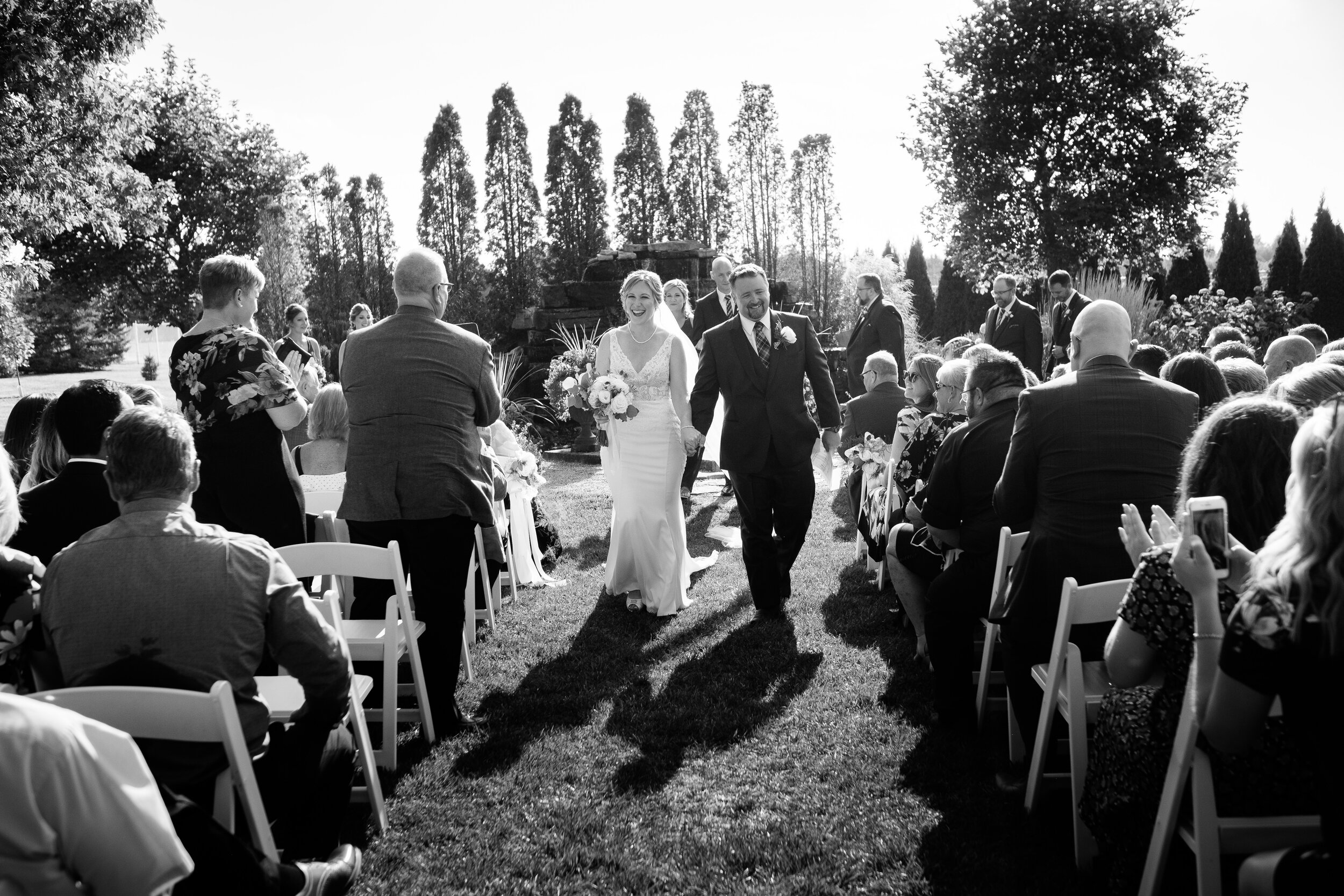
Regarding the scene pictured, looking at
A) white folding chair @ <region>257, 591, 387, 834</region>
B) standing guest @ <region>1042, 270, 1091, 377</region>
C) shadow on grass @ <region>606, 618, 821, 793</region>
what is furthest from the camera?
standing guest @ <region>1042, 270, 1091, 377</region>

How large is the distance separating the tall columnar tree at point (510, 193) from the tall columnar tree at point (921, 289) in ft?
54.9

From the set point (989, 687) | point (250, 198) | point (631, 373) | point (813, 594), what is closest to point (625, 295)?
point (631, 373)

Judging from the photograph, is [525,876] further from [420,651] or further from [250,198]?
[250,198]

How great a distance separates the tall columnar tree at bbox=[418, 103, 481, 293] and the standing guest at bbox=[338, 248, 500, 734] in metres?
36.8

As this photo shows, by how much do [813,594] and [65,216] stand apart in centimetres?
1336

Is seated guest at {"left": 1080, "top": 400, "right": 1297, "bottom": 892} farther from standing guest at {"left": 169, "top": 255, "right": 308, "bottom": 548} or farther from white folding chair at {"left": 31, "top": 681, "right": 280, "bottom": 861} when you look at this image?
standing guest at {"left": 169, "top": 255, "right": 308, "bottom": 548}

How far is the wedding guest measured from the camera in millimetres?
6129

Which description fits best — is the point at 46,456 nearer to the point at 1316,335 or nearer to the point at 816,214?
the point at 1316,335

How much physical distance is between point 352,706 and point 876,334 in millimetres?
8792

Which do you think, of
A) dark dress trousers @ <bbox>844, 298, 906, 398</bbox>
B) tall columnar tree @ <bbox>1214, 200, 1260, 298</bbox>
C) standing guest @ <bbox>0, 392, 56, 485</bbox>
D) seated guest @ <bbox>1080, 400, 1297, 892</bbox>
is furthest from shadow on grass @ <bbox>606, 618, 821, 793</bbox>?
tall columnar tree @ <bbox>1214, 200, 1260, 298</bbox>

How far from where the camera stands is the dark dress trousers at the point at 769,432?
19.5 ft

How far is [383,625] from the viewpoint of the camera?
417cm

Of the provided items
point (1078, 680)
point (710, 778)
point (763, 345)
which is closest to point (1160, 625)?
point (1078, 680)

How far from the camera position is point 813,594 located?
6504 mm
